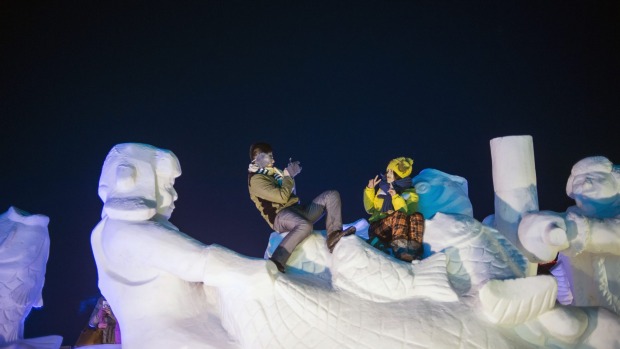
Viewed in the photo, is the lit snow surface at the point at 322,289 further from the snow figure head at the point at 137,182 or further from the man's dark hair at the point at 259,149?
the man's dark hair at the point at 259,149

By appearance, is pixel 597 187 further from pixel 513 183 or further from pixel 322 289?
pixel 322 289

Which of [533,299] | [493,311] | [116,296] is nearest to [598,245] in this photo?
[533,299]

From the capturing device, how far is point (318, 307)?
250 cm

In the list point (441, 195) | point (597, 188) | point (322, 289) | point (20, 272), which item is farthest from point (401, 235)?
point (20, 272)

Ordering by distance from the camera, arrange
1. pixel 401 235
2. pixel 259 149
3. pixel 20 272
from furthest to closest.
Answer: pixel 259 149 → pixel 20 272 → pixel 401 235

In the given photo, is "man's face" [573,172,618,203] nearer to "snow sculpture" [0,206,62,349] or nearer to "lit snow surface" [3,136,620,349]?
"lit snow surface" [3,136,620,349]

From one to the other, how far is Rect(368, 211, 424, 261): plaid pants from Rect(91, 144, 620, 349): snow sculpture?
0.36 ft

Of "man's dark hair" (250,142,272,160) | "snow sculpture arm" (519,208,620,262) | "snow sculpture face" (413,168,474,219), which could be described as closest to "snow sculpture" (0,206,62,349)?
"man's dark hair" (250,142,272,160)

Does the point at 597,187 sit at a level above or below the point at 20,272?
above

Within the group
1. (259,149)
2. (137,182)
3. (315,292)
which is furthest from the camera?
(259,149)

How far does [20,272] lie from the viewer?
10.3 feet

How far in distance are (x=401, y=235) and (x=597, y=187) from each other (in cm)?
132

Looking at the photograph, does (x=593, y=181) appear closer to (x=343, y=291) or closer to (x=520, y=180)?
(x=520, y=180)

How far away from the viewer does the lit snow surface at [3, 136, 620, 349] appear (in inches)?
96.3
